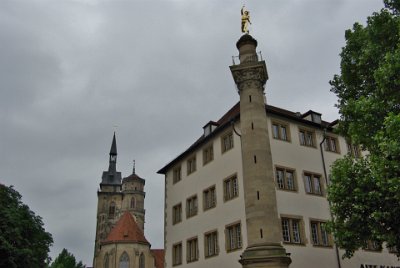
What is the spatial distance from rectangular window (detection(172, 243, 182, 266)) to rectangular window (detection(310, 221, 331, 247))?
12.0 m

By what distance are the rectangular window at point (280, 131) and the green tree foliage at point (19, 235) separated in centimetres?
2195

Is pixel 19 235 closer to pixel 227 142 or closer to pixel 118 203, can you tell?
pixel 227 142

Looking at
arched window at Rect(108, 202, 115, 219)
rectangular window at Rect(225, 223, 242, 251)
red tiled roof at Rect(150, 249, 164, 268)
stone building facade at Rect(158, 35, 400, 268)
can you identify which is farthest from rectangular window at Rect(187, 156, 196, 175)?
arched window at Rect(108, 202, 115, 219)

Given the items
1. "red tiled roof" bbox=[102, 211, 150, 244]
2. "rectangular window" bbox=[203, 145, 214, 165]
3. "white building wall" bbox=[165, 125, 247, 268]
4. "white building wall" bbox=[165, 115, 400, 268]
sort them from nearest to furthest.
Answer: "white building wall" bbox=[165, 115, 400, 268] < "white building wall" bbox=[165, 125, 247, 268] < "rectangular window" bbox=[203, 145, 214, 165] < "red tiled roof" bbox=[102, 211, 150, 244]

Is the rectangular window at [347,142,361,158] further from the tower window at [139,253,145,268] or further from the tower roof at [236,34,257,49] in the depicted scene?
the tower window at [139,253,145,268]

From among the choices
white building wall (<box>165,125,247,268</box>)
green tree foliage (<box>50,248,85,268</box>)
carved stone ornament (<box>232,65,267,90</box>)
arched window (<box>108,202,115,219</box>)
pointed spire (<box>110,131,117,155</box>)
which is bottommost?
white building wall (<box>165,125,247,268</box>)

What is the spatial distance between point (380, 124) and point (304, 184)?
1245 centimetres

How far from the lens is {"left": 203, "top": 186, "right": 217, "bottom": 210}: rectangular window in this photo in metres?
32.8

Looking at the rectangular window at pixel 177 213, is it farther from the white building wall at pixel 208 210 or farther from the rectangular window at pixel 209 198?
the rectangular window at pixel 209 198

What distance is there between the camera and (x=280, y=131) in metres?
31.6

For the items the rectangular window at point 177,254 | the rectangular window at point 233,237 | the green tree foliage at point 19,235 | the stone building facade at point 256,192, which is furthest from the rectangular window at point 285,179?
the green tree foliage at point 19,235

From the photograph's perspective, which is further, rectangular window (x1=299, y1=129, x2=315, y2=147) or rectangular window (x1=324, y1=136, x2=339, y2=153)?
rectangular window (x1=324, y1=136, x2=339, y2=153)

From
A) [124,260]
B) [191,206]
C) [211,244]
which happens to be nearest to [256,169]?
[211,244]

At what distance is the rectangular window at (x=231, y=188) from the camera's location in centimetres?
3038
